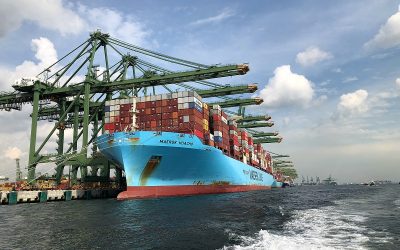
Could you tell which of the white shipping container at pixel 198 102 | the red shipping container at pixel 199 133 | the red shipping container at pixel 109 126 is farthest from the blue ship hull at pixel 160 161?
the white shipping container at pixel 198 102

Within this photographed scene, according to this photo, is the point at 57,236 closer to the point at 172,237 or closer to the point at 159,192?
the point at 172,237

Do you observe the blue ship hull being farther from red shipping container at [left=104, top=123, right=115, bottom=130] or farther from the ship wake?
the ship wake

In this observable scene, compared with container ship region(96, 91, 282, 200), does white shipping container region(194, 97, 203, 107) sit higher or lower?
higher

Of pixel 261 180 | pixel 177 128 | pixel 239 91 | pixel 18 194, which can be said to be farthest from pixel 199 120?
pixel 261 180

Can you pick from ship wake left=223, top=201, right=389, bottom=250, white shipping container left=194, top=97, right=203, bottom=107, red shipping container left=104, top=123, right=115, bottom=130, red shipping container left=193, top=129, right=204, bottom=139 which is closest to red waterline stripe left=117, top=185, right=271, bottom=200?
red shipping container left=193, top=129, right=204, bottom=139

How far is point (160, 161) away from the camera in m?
41.8

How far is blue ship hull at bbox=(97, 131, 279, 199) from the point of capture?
41.3m

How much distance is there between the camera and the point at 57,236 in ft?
61.0

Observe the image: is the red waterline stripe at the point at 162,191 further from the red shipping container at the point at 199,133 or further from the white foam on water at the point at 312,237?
the white foam on water at the point at 312,237

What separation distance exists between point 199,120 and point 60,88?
2846 centimetres

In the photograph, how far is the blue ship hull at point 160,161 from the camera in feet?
136

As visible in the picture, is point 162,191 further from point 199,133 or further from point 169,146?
point 199,133

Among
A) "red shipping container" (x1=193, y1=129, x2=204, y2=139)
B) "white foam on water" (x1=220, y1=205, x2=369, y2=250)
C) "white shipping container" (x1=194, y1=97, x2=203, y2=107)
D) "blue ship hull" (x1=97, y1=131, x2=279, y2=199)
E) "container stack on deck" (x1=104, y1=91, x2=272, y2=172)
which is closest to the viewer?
"white foam on water" (x1=220, y1=205, x2=369, y2=250)

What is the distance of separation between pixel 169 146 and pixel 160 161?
217cm
